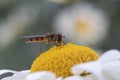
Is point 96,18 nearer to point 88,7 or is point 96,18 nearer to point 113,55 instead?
point 88,7

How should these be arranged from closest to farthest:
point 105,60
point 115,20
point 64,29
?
point 105,60, point 64,29, point 115,20

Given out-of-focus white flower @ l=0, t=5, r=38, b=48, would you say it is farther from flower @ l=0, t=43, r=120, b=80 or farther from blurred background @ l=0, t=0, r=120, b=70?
flower @ l=0, t=43, r=120, b=80

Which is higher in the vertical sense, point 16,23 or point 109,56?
point 109,56

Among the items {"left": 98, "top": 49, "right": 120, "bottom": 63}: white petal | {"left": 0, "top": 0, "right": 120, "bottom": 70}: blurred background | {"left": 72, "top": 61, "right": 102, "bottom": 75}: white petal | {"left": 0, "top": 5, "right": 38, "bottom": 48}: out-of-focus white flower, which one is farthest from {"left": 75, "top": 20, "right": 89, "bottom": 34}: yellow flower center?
{"left": 72, "top": 61, "right": 102, "bottom": 75}: white petal

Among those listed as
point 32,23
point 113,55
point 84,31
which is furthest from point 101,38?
point 113,55

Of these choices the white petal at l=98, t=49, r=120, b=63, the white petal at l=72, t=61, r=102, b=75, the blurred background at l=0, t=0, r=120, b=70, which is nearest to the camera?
the white petal at l=72, t=61, r=102, b=75

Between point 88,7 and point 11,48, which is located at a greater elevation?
point 88,7

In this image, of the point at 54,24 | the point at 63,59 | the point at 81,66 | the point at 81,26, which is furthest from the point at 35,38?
the point at 54,24

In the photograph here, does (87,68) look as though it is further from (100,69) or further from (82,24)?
(82,24)
